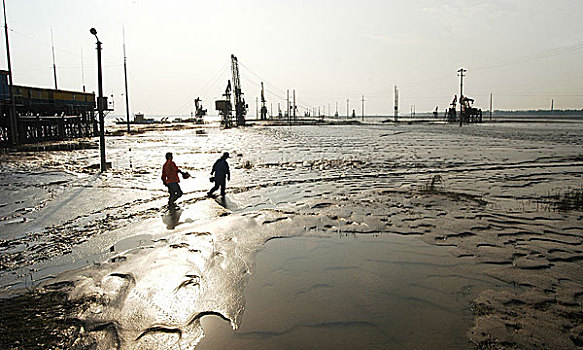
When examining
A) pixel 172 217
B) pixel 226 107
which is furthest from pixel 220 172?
pixel 226 107

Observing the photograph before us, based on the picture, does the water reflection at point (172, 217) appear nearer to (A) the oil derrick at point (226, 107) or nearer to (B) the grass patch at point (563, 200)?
(B) the grass patch at point (563, 200)

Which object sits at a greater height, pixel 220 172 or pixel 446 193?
Answer: pixel 220 172

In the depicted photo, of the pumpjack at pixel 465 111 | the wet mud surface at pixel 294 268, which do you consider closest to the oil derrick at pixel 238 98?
the pumpjack at pixel 465 111

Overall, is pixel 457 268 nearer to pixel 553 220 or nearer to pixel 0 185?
pixel 553 220

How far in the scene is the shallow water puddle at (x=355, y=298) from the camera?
14.4 feet

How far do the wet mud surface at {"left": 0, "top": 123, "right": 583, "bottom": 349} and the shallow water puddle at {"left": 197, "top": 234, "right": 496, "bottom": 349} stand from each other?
26 mm

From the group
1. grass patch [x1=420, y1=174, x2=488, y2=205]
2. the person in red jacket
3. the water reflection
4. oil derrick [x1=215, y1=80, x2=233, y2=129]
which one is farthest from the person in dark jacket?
oil derrick [x1=215, y1=80, x2=233, y2=129]

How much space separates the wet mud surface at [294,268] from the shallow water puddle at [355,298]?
0.03m

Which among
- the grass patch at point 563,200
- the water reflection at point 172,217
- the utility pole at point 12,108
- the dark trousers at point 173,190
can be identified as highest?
the utility pole at point 12,108

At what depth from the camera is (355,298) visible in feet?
17.7

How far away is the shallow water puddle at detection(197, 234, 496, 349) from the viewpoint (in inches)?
173

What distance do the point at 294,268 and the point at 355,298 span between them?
144cm

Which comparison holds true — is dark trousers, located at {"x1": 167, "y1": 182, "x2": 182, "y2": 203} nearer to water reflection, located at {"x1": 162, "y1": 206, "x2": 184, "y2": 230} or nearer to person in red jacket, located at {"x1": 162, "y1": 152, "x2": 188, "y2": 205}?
person in red jacket, located at {"x1": 162, "y1": 152, "x2": 188, "y2": 205}

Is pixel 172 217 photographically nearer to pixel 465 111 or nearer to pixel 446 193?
pixel 446 193
